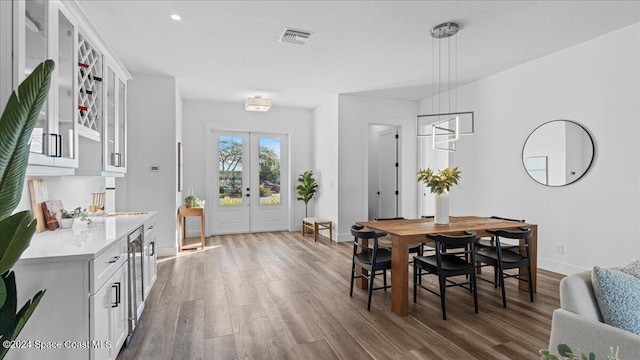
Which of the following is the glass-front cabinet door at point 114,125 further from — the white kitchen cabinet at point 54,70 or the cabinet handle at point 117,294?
the cabinet handle at point 117,294

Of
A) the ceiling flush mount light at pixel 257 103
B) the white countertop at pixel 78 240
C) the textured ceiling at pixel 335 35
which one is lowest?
the white countertop at pixel 78 240

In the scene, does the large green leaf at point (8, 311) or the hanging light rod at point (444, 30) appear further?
the hanging light rod at point (444, 30)

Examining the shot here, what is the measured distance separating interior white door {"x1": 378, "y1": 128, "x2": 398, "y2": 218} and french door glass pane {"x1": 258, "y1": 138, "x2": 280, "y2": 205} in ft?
8.05

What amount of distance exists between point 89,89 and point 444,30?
3487 millimetres

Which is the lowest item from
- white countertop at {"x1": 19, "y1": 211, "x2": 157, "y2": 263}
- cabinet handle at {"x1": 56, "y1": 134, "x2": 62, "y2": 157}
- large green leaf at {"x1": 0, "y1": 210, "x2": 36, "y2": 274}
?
white countertop at {"x1": 19, "y1": 211, "x2": 157, "y2": 263}

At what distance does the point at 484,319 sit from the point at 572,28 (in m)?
3.21

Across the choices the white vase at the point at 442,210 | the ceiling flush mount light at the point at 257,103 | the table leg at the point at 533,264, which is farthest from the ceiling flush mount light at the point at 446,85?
the ceiling flush mount light at the point at 257,103

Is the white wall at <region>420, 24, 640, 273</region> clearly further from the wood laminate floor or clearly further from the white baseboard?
the wood laminate floor

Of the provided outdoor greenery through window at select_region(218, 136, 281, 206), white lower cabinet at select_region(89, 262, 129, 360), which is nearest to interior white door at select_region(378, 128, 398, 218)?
outdoor greenery through window at select_region(218, 136, 281, 206)

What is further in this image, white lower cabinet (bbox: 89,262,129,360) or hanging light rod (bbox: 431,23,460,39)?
hanging light rod (bbox: 431,23,460,39)

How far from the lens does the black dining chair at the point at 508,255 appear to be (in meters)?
3.04

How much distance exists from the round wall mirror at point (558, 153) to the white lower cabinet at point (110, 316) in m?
4.89

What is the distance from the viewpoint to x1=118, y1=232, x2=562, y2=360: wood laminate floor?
229cm

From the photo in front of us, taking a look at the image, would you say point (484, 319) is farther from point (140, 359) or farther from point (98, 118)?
point (98, 118)
